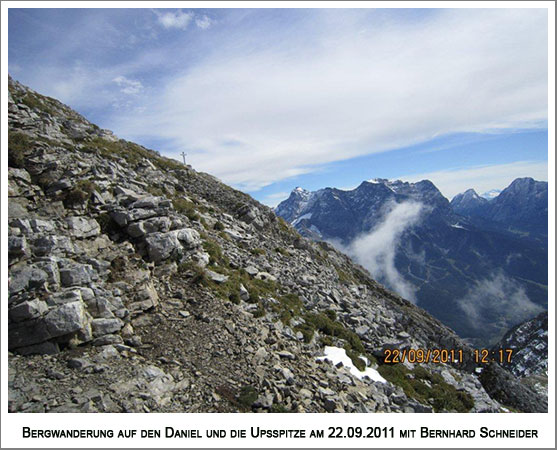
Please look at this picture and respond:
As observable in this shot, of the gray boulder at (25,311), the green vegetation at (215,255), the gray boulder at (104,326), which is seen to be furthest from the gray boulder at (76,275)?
the green vegetation at (215,255)

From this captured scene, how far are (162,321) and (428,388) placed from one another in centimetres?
1611

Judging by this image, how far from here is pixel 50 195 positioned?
19281 millimetres

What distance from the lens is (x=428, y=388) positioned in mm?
19016

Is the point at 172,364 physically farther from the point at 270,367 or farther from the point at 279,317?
the point at 279,317

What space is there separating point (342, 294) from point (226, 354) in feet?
57.5

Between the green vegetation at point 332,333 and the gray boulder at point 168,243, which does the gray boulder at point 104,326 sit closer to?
the gray boulder at point 168,243

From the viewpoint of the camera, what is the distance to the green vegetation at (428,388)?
18.1m

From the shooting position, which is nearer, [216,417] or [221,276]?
[216,417]

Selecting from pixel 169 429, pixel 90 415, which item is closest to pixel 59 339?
pixel 90 415

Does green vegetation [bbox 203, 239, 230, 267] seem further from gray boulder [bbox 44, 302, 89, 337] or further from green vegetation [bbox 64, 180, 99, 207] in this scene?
gray boulder [bbox 44, 302, 89, 337]

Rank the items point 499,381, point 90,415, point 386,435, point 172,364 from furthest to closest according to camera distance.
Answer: point 499,381, point 172,364, point 386,435, point 90,415

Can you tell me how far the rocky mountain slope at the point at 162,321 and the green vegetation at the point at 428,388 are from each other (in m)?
0.08

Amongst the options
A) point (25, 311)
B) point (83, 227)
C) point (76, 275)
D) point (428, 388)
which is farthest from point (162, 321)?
point (428, 388)

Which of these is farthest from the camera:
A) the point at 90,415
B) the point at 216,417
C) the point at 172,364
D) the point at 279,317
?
the point at 279,317
